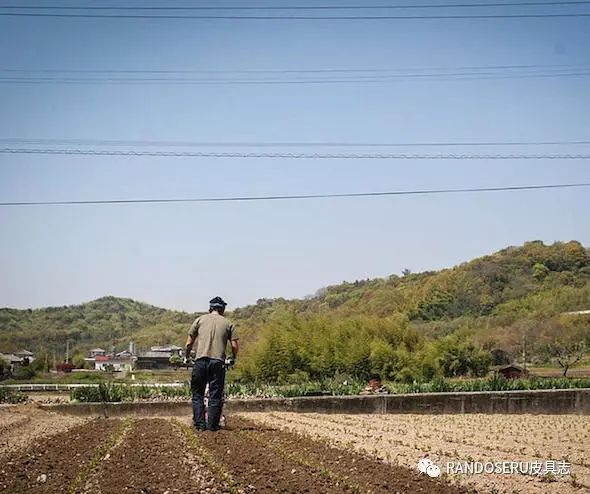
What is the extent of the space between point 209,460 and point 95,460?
3.48ft

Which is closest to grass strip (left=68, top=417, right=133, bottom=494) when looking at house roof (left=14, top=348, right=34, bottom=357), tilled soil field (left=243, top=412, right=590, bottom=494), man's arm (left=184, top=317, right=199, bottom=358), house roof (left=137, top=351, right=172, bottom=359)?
man's arm (left=184, top=317, right=199, bottom=358)

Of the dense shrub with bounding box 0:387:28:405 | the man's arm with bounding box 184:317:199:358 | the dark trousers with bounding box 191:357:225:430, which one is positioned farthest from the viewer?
the dense shrub with bounding box 0:387:28:405

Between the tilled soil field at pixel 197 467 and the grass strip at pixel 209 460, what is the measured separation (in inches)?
0.4

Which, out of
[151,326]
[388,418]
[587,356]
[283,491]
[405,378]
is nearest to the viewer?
[283,491]

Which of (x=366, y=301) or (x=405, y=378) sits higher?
(x=366, y=301)

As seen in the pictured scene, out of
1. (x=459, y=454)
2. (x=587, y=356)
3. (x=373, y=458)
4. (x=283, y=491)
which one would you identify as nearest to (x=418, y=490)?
(x=283, y=491)

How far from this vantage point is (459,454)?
29.7ft

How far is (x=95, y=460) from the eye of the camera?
7.63 m

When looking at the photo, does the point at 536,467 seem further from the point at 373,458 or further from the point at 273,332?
the point at 273,332

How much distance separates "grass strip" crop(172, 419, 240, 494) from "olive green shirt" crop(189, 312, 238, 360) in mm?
1015

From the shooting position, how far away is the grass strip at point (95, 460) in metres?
6.27

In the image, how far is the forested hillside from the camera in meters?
26.6

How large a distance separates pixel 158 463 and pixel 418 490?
2401 mm

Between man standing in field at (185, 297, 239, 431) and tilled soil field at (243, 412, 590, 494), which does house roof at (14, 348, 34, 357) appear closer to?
tilled soil field at (243, 412, 590, 494)
